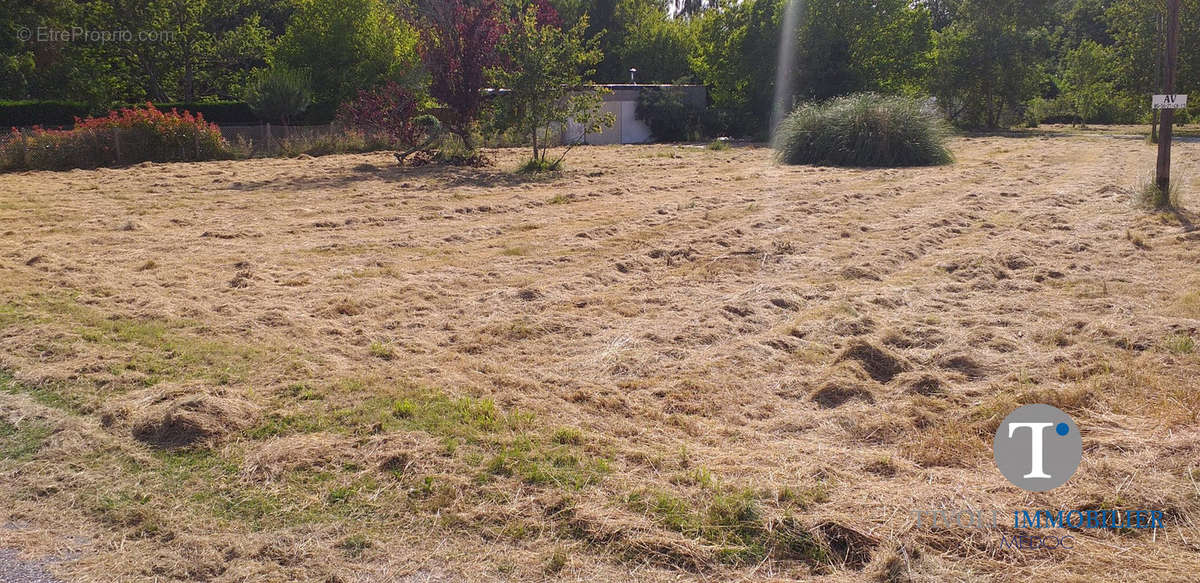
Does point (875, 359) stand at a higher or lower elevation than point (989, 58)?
lower

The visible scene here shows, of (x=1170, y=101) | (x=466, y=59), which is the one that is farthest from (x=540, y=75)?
(x=1170, y=101)

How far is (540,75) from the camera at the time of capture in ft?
58.6

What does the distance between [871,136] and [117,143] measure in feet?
57.2

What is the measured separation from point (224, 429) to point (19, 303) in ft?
13.2

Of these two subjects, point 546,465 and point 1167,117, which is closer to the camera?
point 546,465

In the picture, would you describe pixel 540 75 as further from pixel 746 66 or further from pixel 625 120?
pixel 746 66

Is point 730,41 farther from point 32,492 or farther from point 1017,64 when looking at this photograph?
point 32,492

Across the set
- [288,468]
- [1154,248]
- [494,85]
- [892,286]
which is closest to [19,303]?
[288,468]

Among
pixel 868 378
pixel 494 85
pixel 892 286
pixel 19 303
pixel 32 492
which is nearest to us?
pixel 32 492

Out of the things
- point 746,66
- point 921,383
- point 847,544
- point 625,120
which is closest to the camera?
point 847,544

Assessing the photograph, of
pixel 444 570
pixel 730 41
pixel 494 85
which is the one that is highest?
pixel 730 41

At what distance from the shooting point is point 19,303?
7.21 metres

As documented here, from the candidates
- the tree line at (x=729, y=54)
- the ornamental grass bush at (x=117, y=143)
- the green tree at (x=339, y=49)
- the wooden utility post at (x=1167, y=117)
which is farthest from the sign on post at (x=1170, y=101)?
the green tree at (x=339, y=49)

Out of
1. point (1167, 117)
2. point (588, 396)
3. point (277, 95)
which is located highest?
point (277, 95)
